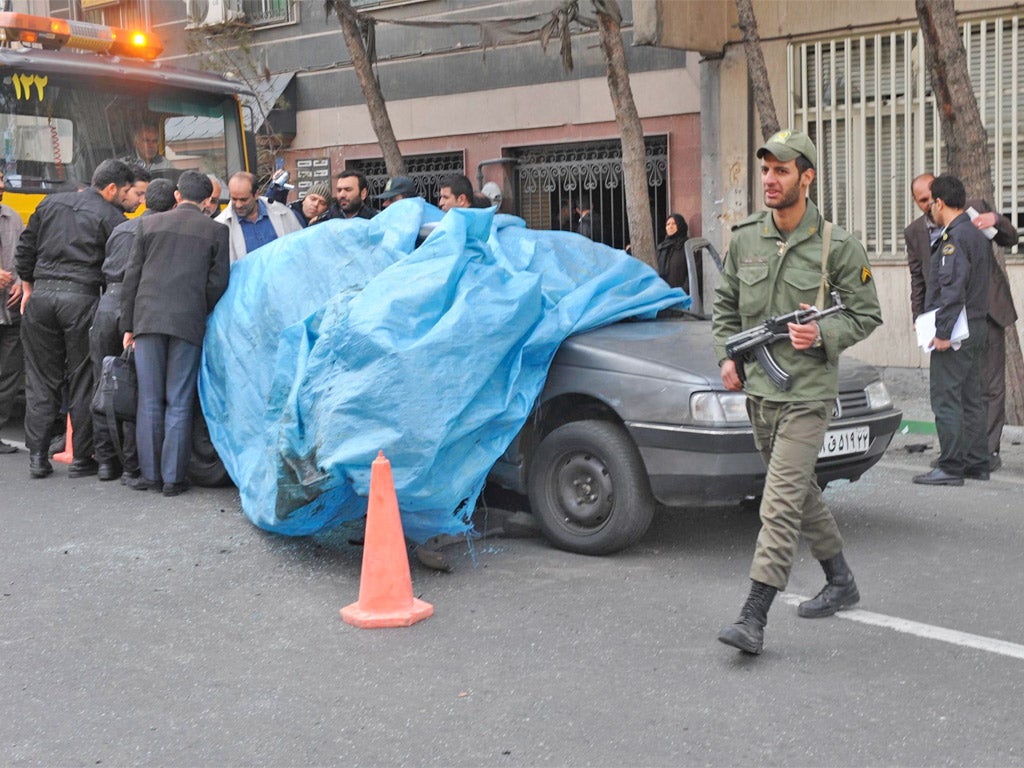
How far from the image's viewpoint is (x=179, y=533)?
249 inches

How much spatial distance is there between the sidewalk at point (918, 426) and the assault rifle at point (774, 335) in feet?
13.0

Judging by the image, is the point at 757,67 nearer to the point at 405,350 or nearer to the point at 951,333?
the point at 951,333

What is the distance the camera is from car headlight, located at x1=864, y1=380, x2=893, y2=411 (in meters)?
5.82

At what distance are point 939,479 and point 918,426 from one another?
228 cm

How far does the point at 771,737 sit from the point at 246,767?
1.47m

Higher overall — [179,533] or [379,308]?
[379,308]

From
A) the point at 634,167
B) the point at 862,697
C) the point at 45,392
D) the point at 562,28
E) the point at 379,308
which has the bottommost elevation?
the point at 862,697

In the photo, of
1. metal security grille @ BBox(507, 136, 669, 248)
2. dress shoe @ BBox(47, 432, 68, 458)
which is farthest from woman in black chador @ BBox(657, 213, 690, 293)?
dress shoe @ BBox(47, 432, 68, 458)

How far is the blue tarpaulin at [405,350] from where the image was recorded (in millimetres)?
5363

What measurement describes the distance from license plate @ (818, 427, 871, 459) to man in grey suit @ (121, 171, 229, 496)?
346cm

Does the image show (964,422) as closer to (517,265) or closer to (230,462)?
(517,265)

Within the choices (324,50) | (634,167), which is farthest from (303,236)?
(324,50)

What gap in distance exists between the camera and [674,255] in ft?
41.8

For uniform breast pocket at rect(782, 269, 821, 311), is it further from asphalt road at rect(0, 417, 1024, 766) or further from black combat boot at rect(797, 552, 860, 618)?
asphalt road at rect(0, 417, 1024, 766)
